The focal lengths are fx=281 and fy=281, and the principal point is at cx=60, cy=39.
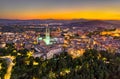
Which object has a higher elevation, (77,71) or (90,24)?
(77,71)

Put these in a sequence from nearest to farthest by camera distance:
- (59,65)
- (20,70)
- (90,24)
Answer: (20,70) < (59,65) < (90,24)

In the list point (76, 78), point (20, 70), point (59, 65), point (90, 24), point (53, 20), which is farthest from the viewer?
point (53, 20)

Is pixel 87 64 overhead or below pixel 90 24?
overhead

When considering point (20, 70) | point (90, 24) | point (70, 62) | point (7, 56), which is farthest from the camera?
point (90, 24)

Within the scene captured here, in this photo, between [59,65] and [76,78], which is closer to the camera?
[76,78]

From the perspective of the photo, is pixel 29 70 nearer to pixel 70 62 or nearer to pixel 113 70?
pixel 70 62

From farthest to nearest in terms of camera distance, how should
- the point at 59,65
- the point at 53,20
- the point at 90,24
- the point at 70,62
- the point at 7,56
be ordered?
the point at 53,20, the point at 90,24, the point at 7,56, the point at 70,62, the point at 59,65

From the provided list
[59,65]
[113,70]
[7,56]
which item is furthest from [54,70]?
[7,56]

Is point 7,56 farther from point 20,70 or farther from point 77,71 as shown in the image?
point 77,71

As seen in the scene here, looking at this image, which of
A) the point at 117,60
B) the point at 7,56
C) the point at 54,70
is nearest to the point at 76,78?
the point at 54,70
